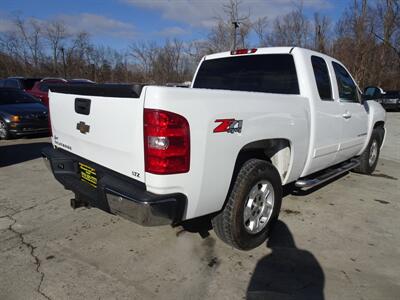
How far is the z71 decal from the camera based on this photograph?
271 cm

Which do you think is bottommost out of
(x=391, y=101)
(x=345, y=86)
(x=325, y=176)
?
(x=391, y=101)

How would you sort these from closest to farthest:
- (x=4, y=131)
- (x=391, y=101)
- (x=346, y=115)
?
1. (x=346, y=115)
2. (x=4, y=131)
3. (x=391, y=101)

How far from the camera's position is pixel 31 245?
3480 mm

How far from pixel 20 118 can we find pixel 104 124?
7949 millimetres

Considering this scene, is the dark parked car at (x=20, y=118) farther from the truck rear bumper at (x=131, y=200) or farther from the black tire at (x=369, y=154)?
the black tire at (x=369, y=154)

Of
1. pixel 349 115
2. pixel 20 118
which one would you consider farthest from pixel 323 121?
pixel 20 118

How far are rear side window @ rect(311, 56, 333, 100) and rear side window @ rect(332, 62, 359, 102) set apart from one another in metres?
0.34

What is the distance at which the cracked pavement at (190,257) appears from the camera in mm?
2818

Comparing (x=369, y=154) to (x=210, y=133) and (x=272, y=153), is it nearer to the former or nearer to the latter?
(x=272, y=153)

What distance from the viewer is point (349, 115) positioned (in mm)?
4918

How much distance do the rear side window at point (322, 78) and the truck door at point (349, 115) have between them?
1.02 ft

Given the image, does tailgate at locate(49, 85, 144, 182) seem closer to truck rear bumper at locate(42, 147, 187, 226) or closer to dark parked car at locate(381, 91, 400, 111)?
truck rear bumper at locate(42, 147, 187, 226)

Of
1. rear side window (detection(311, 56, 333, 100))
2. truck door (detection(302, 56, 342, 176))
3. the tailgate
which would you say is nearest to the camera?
the tailgate

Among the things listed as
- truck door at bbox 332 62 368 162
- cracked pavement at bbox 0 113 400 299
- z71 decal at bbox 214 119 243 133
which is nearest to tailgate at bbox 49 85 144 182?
z71 decal at bbox 214 119 243 133
